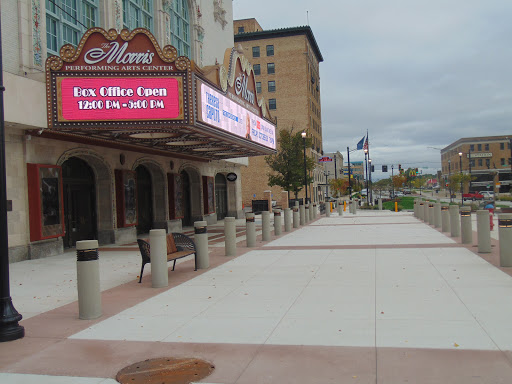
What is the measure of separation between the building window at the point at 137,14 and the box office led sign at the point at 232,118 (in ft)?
19.0

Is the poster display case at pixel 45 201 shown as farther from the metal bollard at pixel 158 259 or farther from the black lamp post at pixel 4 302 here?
the black lamp post at pixel 4 302

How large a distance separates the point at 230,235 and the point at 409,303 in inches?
289

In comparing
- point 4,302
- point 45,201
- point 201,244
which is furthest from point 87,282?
point 45,201

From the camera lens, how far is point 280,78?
230 feet

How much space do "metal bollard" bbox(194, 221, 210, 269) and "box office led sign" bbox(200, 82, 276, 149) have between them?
225 inches

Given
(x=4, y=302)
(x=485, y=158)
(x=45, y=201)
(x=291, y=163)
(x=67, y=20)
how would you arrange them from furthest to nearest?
1. (x=485, y=158)
2. (x=291, y=163)
3. (x=67, y=20)
4. (x=45, y=201)
5. (x=4, y=302)

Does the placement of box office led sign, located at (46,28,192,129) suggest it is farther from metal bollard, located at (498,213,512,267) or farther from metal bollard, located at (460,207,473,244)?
metal bollard, located at (498,213,512,267)

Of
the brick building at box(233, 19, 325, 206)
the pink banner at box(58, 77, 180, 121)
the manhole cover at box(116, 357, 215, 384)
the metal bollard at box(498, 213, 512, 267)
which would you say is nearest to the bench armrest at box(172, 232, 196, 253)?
the pink banner at box(58, 77, 180, 121)

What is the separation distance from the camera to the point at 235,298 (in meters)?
7.90

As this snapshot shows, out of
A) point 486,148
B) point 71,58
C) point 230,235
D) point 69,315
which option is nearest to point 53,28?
point 71,58

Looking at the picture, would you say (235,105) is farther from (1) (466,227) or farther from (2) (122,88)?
(1) (466,227)

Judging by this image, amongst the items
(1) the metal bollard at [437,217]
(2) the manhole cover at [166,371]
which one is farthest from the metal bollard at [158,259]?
(1) the metal bollard at [437,217]

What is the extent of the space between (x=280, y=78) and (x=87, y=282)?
218ft

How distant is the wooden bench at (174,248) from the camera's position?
975cm
